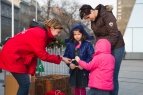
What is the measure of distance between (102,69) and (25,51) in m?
1.11

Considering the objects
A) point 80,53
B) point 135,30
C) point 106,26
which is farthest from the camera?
point 135,30

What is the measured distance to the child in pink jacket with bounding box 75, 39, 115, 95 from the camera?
3.90 meters

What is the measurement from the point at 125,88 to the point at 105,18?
349cm

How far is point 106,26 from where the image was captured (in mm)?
4113

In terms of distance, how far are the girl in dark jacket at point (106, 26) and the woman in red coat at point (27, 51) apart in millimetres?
535

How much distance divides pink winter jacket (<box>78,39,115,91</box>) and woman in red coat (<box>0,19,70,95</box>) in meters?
0.59

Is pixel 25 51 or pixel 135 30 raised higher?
pixel 135 30

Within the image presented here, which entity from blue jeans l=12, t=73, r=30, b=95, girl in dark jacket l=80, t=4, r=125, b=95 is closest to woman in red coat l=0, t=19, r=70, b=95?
blue jeans l=12, t=73, r=30, b=95

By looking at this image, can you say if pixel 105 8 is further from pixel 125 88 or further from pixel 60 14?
pixel 60 14

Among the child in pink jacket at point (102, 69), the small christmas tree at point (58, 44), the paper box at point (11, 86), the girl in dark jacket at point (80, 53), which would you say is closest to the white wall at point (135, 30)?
the small christmas tree at point (58, 44)

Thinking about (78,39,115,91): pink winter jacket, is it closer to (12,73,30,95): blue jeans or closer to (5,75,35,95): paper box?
(12,73,30,95): blue jeans

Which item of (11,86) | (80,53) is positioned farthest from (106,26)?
(11,86)

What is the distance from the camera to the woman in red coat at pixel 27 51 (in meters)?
3.80

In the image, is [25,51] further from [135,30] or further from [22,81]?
[135,30]
